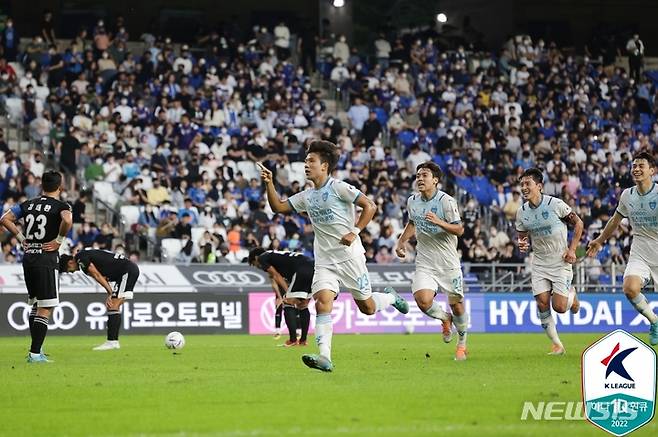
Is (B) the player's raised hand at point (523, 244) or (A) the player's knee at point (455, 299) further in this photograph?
(B) the player's raised hand at point (523, 244)

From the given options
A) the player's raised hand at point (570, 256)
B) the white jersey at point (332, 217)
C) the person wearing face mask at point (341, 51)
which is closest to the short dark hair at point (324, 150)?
the white jersey at point (332, 217)

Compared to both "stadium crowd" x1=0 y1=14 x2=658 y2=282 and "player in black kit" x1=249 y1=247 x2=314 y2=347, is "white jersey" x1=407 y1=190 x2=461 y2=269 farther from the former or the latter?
"stadium crowd" x1=0 y1=14 x2=658 y2=282

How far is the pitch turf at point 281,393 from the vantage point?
9.40 metres

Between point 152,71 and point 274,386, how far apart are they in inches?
1023

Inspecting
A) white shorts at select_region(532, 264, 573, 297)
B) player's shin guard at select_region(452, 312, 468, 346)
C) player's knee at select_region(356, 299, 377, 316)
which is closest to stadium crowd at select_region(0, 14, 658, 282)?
white shorts at select_region(532, 264, 573, 297)

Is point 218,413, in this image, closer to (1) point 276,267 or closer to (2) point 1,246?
(1) point 276,267

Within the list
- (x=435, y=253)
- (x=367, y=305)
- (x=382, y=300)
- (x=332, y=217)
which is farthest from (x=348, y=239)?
(x=435, y=253)

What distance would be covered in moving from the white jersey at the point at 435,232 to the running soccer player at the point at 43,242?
188 inches

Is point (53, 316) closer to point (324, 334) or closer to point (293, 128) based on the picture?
point (293, 128)

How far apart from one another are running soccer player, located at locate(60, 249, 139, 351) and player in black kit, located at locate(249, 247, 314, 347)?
2245 millimetres

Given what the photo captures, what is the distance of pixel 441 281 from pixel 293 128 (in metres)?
20.7

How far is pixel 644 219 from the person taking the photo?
17312mm

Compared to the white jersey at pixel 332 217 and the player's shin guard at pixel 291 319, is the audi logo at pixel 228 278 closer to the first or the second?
the player's shin guard at pixel 291 319

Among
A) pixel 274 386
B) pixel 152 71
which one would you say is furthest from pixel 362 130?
pixel 274 386
